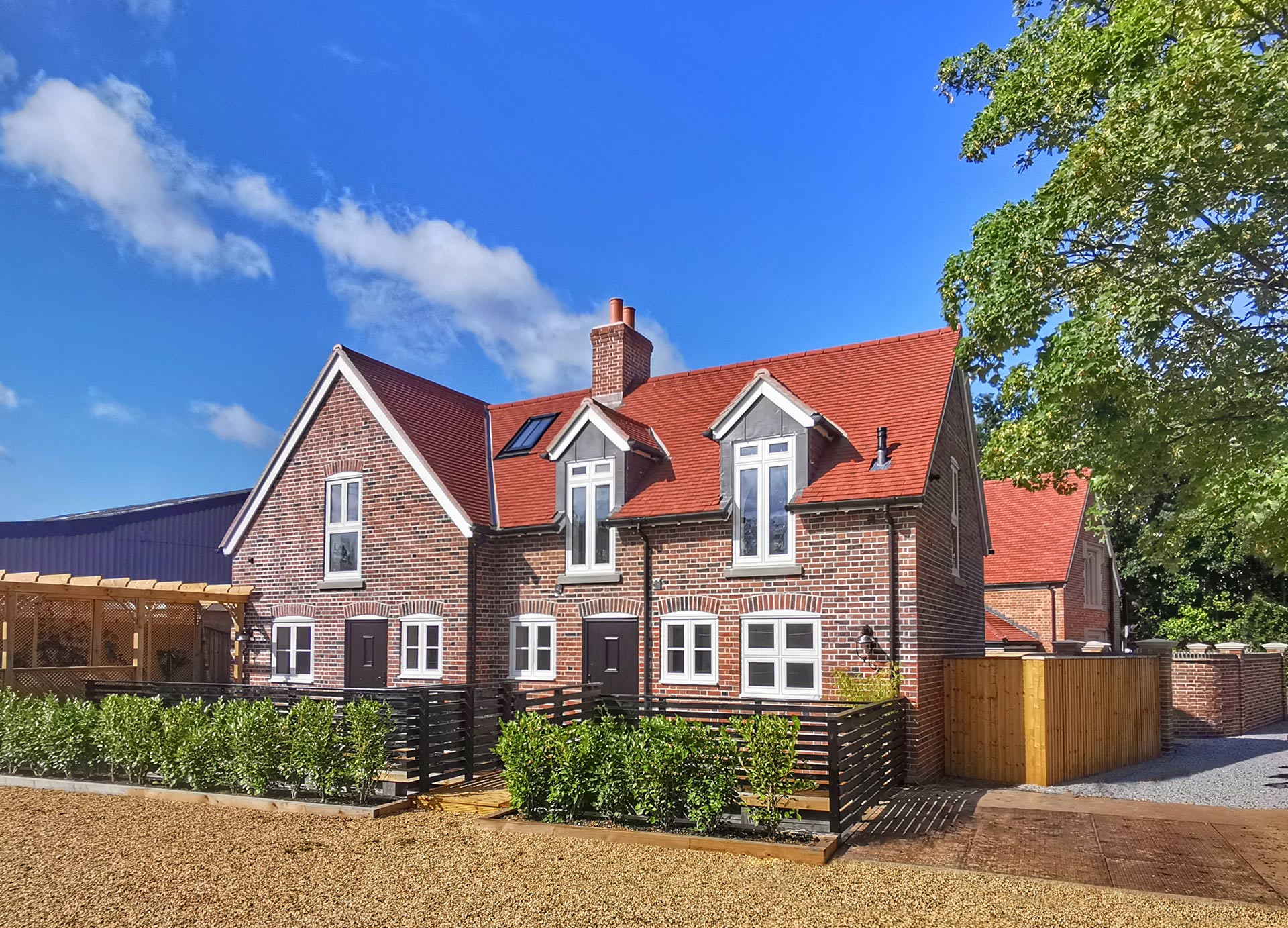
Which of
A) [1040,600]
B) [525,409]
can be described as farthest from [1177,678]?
[525,409]

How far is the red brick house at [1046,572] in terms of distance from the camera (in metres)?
25.7

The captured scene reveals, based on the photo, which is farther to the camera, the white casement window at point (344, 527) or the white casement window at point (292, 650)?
the white casement window at point (292, 650)

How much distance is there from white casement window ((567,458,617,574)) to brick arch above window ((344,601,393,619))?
4.09m

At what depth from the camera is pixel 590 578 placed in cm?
1780

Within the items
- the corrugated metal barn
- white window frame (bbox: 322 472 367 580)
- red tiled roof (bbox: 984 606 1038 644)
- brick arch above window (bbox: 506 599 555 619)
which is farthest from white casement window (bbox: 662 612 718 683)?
the corrugated metal barn

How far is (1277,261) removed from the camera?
1229cm

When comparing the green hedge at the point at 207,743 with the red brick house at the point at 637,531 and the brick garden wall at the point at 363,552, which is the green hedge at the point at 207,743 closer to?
the brick garden wall at the point at 363,552

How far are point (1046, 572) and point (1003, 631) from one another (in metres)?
2.18

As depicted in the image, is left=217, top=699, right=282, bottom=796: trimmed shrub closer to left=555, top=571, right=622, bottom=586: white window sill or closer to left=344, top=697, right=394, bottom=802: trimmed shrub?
left=344, top=697, right=394, bottom=802: trimmed shrub

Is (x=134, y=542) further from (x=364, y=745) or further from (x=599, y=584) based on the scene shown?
(x=364, y=745)

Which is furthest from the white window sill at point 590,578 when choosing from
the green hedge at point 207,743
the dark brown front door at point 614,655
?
the green hedge at point 207,743

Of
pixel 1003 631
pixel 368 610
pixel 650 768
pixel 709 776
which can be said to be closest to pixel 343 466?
pixel 368 610

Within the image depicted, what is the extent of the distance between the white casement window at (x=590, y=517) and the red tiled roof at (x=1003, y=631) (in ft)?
37.0

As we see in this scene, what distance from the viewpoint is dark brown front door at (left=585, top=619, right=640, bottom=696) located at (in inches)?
674
